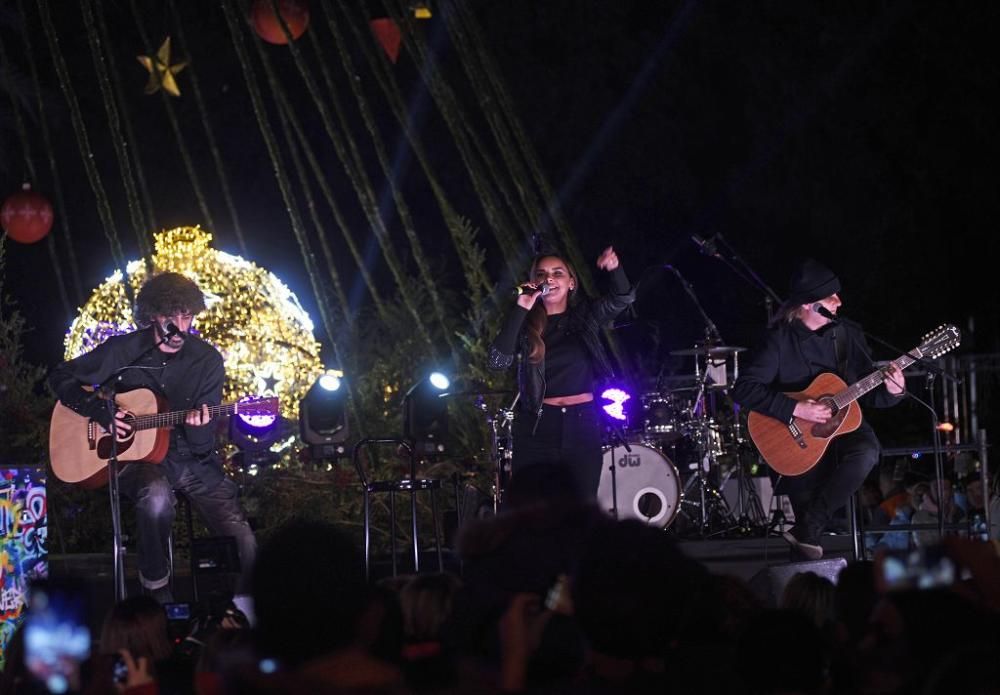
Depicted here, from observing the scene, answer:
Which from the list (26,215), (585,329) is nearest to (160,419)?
(585,329)

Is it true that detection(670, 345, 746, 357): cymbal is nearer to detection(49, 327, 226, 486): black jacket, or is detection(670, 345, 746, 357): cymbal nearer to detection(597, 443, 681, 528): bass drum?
detection(597, 443, 681, 528): bass drum

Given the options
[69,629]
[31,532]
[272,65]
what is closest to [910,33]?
[272,65]

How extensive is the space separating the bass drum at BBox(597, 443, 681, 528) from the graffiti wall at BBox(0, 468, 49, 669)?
5.16m

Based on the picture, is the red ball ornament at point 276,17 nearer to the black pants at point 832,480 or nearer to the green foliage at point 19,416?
the green foliage at point 19,416

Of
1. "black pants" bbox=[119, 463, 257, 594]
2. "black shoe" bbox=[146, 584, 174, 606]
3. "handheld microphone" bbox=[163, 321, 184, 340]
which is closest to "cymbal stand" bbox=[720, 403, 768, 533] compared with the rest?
"black pants" bbox=[119, 463, 257, 594]

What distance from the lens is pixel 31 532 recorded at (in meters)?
7.61

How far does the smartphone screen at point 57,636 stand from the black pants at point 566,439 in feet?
12.0

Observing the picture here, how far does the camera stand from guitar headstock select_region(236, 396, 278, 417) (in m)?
8.92

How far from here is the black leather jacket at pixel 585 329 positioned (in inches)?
307

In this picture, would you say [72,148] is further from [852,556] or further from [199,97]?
[852,556]

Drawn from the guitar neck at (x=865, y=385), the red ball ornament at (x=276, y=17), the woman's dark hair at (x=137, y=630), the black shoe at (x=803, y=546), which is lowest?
the black shoe at (x=803, y=546)

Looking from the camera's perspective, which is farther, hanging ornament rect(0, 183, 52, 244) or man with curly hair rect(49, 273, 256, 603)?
hanging ornament rect(0, 183, 52, 244)

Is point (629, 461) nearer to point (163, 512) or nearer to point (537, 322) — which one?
point (537, 322)

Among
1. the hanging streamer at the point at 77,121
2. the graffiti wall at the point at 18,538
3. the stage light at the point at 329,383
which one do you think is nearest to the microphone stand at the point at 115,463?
the graffiti wall at the point at 18,538
